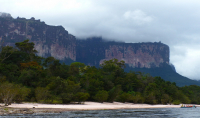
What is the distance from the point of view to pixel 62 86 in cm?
5919

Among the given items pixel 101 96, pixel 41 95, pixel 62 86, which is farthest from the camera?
pixel 101 96

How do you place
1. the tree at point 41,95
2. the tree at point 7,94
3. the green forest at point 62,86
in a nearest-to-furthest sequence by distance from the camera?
1. the tree at point 7,94
2. the tree at point 41,95
3. the green forest at point 62,86

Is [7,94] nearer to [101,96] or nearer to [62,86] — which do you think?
[62,86]

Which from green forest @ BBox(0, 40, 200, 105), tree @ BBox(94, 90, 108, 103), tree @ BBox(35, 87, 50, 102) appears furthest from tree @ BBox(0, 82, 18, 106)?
tree @ BBox(94, 90, 108, 103)

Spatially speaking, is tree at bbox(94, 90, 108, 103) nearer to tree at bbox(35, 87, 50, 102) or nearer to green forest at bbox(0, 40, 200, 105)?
green forest at bbox(0, 40, 200, 105)

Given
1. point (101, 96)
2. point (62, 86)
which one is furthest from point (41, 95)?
point (101, 96)

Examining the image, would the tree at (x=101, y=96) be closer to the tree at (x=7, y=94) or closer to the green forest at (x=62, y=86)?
the green forest at (x=62, y=86)

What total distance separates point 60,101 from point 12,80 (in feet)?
55.8

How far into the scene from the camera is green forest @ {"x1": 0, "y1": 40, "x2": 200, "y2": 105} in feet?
177

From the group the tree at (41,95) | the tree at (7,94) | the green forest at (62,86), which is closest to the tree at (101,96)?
the green forest at (62,86)

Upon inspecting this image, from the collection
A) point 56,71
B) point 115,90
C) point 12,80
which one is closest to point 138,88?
point 115,90

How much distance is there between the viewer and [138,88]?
94.1 m

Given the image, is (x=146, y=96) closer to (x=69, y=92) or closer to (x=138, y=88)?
(x=138, y=88)

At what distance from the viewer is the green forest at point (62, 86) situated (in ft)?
177
